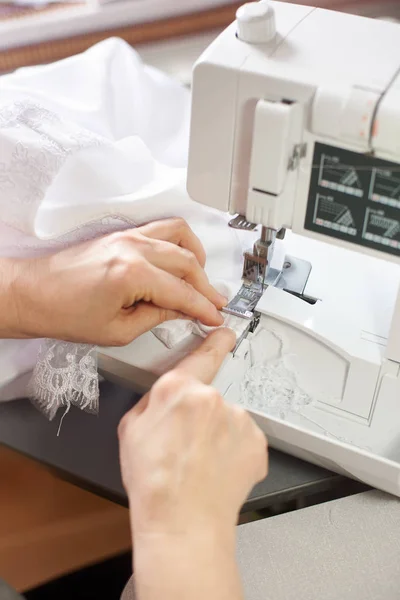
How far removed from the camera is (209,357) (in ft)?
2.84

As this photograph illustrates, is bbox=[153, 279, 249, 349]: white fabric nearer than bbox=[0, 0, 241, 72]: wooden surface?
Yes

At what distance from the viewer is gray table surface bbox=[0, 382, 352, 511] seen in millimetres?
888

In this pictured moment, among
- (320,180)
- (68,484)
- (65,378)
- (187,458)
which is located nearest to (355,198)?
(320,180)

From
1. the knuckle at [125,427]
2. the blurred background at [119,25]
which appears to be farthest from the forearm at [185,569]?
the blurred background at [119,25]

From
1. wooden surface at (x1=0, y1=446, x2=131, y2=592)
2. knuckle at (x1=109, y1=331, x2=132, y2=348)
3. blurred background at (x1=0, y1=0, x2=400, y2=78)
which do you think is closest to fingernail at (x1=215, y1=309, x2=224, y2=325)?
knuckle at (x1=109, y1=331, x2=132, y2=348)

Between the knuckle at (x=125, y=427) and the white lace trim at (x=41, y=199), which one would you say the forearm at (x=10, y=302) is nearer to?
the white lace trim at (x=41, y=199)

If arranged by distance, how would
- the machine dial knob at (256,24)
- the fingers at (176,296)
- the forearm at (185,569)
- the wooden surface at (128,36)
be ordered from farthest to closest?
1. the wooden surface at (128,36)
2. the fingers at (176,296)
3. the machine dial knob at (256,24)
4. the forearm at (185,569)

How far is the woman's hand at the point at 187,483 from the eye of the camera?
2.16 feet

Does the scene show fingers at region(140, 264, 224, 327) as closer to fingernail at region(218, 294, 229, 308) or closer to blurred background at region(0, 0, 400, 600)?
fingernail at region(218, 294, 229, 308)

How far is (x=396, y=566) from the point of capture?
84 cm

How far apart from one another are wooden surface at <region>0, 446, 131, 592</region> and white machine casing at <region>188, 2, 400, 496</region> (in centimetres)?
51

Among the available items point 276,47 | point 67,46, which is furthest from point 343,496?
point 67,46

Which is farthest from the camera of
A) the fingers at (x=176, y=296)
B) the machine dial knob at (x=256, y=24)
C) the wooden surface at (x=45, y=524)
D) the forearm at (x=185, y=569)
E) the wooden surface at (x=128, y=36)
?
the wooden surface at (x=128, y=36)

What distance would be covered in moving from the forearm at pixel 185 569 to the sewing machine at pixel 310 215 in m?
0.22
